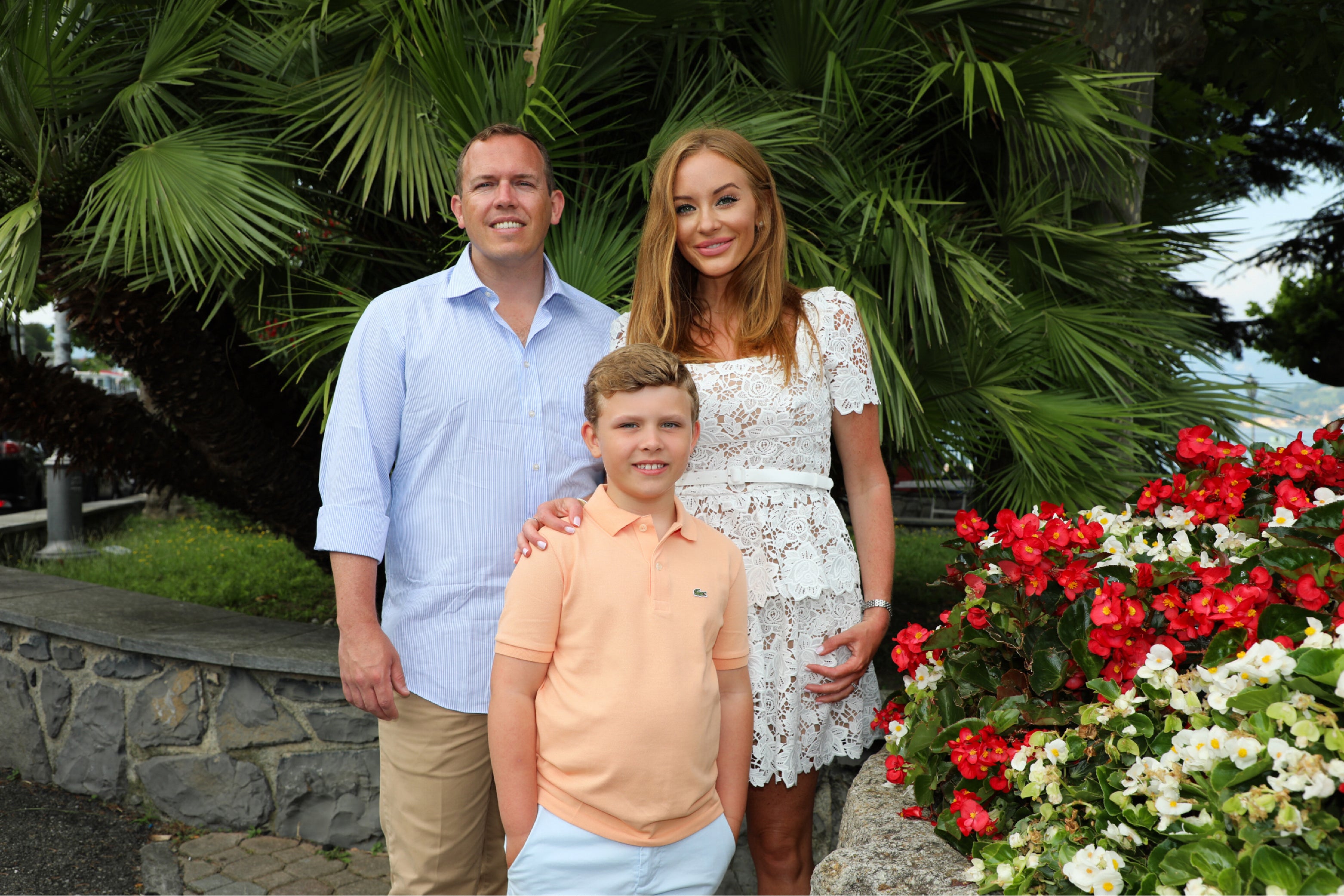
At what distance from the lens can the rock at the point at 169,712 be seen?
326cm

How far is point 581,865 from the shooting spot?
1525mm

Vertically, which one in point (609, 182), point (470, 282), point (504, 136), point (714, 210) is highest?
point (609, 182)

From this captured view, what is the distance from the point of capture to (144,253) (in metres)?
2.89

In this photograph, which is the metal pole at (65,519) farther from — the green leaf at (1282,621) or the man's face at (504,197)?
the green leaf at (1282,621)

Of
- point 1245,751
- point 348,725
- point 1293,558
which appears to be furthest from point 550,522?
point 348,725

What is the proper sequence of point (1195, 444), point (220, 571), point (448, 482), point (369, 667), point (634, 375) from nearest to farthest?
1. point (634, 375)
2. point (369, 667)
3. point (448, 482)
4. point (1195, 444)
5. point (220, 571)

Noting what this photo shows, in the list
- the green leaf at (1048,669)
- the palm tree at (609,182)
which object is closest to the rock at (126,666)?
the palm tree at (609,182)

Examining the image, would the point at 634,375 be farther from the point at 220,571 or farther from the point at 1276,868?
the point at 220,571

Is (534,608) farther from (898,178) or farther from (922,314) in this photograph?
(898,178)

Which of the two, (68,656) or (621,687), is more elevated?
(621,687)

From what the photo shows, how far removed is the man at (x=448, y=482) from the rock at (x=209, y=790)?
1546 mm

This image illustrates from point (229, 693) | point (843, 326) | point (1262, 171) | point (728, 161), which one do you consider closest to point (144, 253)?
point (229, 693)

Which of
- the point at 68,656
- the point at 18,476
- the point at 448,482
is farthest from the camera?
the point at 18,476

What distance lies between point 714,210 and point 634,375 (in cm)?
50
